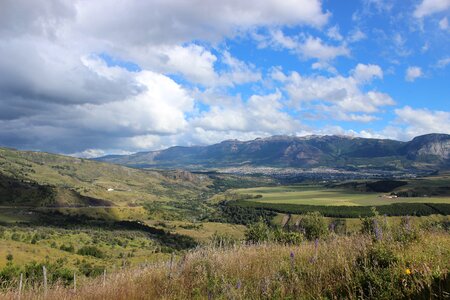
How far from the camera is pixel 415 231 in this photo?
789cm

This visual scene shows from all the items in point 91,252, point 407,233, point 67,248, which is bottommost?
point 91,252

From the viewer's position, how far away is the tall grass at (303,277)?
536 cm

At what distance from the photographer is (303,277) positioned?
6.75 m

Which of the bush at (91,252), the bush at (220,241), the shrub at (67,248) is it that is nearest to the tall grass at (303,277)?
the bush at (220,241)

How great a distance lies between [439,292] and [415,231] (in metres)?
3.65

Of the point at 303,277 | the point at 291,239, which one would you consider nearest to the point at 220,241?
the point at 303,277

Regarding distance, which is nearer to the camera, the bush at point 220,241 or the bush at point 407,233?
the bush at point 407,233

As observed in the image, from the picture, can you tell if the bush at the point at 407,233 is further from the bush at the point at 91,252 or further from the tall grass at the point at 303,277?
the bush at the point at 91,252

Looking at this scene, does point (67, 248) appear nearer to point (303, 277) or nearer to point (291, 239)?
point (291, 239)

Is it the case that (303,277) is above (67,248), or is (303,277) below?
above

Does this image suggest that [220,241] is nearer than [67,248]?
Yes

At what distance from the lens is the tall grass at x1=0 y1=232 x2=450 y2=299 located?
5.36 m

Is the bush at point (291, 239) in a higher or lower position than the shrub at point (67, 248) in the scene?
higher

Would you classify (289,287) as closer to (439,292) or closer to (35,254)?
(439,292)
